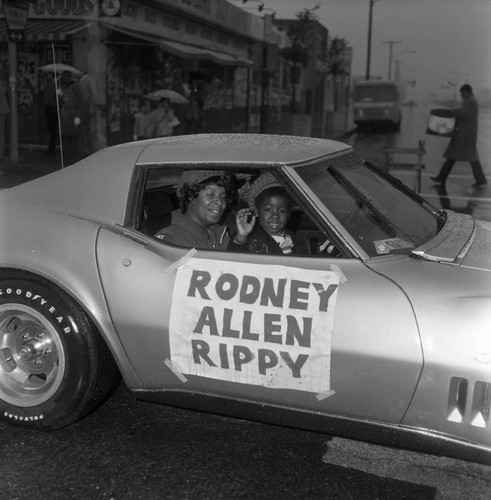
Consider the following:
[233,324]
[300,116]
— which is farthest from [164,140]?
[300,116]

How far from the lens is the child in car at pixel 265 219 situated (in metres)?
3.47

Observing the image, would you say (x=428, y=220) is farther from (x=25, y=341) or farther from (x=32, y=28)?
(x=32, y=28)

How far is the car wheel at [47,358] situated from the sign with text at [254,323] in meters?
0.42

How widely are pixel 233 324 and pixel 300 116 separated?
19421 mm

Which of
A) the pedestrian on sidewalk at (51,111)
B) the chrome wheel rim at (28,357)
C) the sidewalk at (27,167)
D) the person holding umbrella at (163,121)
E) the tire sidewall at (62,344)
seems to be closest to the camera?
the tire sidewall at (62,344)

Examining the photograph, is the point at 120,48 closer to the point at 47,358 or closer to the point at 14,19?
the point at 14,19

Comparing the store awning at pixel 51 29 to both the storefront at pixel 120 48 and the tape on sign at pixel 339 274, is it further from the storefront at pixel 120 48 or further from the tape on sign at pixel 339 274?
the tape on sign at pixel 339 274

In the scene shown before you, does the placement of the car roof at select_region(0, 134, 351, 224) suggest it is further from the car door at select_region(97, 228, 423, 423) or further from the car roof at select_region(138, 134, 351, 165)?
the car door at select_region(97, 228, 423, 423)

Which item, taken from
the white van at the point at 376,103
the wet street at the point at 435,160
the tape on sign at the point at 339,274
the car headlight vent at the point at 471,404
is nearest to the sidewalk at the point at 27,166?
the wet street at the point at 435,160

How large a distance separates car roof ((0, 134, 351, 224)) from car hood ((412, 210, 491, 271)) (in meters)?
0.65

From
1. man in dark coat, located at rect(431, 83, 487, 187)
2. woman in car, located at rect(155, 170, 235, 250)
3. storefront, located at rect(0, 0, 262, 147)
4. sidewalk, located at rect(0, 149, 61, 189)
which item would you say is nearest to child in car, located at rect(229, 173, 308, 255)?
woman in car, located at rect(155, 170, 235, 250)

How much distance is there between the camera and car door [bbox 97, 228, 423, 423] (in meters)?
2.76

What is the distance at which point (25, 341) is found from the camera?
3.37 metres

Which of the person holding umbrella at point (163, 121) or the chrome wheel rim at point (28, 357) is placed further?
the person holding umbrella at point (163, 121)
